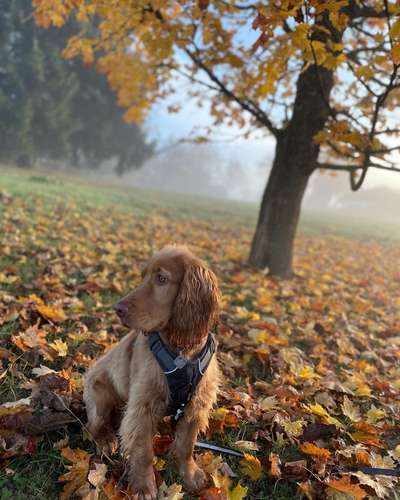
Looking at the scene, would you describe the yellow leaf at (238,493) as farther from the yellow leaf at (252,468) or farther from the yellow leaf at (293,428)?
the yellow leaf at (293,428)

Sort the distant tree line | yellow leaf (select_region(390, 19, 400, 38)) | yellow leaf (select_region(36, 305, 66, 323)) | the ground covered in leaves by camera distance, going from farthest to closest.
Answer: the distant tree line < yellow leaf (select_region(36, 305, 66, 323)) < yellow leaf (select_region(390, 19, 400, 38)) < the ground covered in leaves

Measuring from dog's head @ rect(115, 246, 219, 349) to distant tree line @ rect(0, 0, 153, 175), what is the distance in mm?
27811

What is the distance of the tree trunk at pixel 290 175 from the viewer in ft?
24.7

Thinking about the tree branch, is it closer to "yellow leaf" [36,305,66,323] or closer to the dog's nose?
"yellow leaf" [36,305,66,323]

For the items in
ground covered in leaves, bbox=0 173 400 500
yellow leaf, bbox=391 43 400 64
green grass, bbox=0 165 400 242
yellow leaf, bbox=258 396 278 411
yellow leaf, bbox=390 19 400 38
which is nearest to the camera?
ground covered in leaves, bbox=0 173 400 500

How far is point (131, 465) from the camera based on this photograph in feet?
8.44

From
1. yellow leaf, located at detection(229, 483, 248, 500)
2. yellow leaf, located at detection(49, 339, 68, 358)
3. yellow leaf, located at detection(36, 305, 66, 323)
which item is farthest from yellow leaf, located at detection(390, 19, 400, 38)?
yellow leaf, located at detection(36, 305, 66, 323)

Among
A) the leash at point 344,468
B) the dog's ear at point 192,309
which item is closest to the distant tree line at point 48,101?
the dog's ear at point 192,309

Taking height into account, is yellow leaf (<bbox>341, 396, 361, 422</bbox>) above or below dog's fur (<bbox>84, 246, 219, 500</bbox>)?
below

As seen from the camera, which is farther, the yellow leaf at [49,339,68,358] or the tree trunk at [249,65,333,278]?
the tree trunk at [249,65,333,278]

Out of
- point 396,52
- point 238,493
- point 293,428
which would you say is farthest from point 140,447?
point 396,52

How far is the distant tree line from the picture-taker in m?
29.2

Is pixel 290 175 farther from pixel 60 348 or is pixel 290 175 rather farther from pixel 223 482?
pixel 223 482

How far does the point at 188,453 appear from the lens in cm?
275
